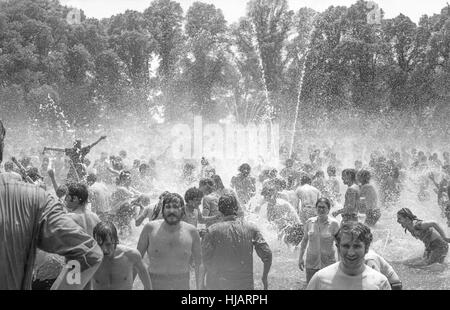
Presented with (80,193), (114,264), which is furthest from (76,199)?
(114,264)

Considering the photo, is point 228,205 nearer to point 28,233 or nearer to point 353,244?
point 353,244

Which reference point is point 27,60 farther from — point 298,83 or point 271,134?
point 298,83

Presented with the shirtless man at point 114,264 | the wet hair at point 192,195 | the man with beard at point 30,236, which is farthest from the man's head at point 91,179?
the man with beard at point 30,236

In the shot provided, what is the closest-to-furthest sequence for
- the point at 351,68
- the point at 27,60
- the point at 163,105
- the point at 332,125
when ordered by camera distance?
the point at 27,60
the point at 332,125
the point at 351,68
the point at 163,105

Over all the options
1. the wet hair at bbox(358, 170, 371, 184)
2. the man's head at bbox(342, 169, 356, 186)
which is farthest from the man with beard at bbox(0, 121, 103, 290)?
the wet hair at bbox(358, 170, 371, 184)

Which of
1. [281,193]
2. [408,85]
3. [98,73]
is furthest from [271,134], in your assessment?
[281,193]

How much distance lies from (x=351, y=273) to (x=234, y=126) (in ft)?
128

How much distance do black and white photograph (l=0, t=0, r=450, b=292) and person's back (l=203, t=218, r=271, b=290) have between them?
1 centimetres

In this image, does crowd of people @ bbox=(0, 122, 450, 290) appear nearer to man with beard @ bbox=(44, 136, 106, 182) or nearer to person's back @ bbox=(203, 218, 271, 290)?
person's back @ bbox=(203, 218, 271, 290)

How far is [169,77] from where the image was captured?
4322cm

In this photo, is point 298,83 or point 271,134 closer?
point 271,134

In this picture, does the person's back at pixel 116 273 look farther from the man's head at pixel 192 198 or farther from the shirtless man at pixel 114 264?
the man's head at pixel 192 198

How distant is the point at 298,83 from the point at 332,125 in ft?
17.2
